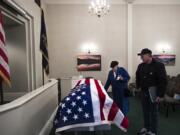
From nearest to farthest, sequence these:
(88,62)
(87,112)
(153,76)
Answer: (87,112)
(153,76)
(88,62)

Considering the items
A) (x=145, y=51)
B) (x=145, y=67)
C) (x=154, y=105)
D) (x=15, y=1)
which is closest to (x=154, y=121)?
(x=154, y=105)

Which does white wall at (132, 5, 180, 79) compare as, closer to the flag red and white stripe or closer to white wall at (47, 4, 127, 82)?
white wall at (47, 4, 127, 82)

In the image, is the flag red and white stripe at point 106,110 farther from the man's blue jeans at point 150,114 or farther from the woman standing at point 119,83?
the woman standing at point 119,83

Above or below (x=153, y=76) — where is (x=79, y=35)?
above

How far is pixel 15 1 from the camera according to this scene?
4539 millimetres

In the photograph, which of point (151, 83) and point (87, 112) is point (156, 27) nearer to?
point (151, 83)

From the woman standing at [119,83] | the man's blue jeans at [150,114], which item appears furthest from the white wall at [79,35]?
the man's blue jeans at [150,114]

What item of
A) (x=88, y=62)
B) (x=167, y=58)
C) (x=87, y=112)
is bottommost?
(x=87, y=112)

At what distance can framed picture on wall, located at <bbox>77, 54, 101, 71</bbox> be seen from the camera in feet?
32.1

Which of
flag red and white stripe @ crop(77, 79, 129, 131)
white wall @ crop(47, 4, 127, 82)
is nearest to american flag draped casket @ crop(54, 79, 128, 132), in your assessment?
flag red and white stripe @ crop(77, 79, 129, 131)

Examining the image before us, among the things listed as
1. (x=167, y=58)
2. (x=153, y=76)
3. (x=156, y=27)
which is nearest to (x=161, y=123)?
(x=153, y=76)

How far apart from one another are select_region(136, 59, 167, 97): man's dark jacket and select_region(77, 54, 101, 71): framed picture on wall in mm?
5725

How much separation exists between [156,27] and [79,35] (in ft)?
11.5

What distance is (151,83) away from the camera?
12.8 feet
